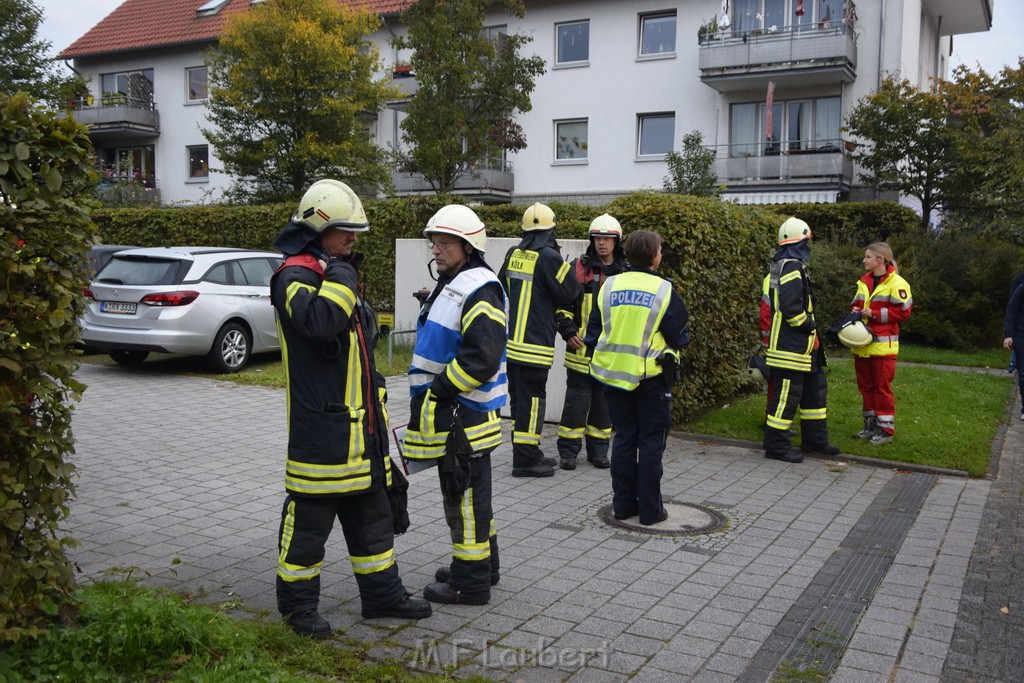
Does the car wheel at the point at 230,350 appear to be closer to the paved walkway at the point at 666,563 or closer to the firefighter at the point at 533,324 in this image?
the paved walkway at the point at 666,563

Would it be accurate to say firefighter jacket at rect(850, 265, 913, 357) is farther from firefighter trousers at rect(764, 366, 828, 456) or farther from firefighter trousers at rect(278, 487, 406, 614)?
firefighter trousers at rect(278, 487, 406, 614)

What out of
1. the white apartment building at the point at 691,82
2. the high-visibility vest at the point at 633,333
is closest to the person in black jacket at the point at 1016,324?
the high-visibility vest at the point at 633,333

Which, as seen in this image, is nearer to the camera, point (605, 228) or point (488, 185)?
point (605, 228)

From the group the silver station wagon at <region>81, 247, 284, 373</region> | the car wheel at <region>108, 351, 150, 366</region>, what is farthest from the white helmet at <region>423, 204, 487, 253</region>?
the car wheel at <region>108, 351, 150, 366</region>

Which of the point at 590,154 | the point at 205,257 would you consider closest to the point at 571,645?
the point at 205,257

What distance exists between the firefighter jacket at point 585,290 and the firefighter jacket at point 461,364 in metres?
3.20

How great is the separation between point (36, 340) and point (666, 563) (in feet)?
11.8

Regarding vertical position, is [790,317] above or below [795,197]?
below

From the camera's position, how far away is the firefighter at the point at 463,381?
4.77m

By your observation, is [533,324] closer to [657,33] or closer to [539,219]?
[539,219]

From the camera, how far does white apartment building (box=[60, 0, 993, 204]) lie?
2712cm

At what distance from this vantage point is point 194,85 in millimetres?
37938

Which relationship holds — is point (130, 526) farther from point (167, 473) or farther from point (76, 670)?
point (76, 670)

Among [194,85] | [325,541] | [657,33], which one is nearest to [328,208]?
[325,541]
